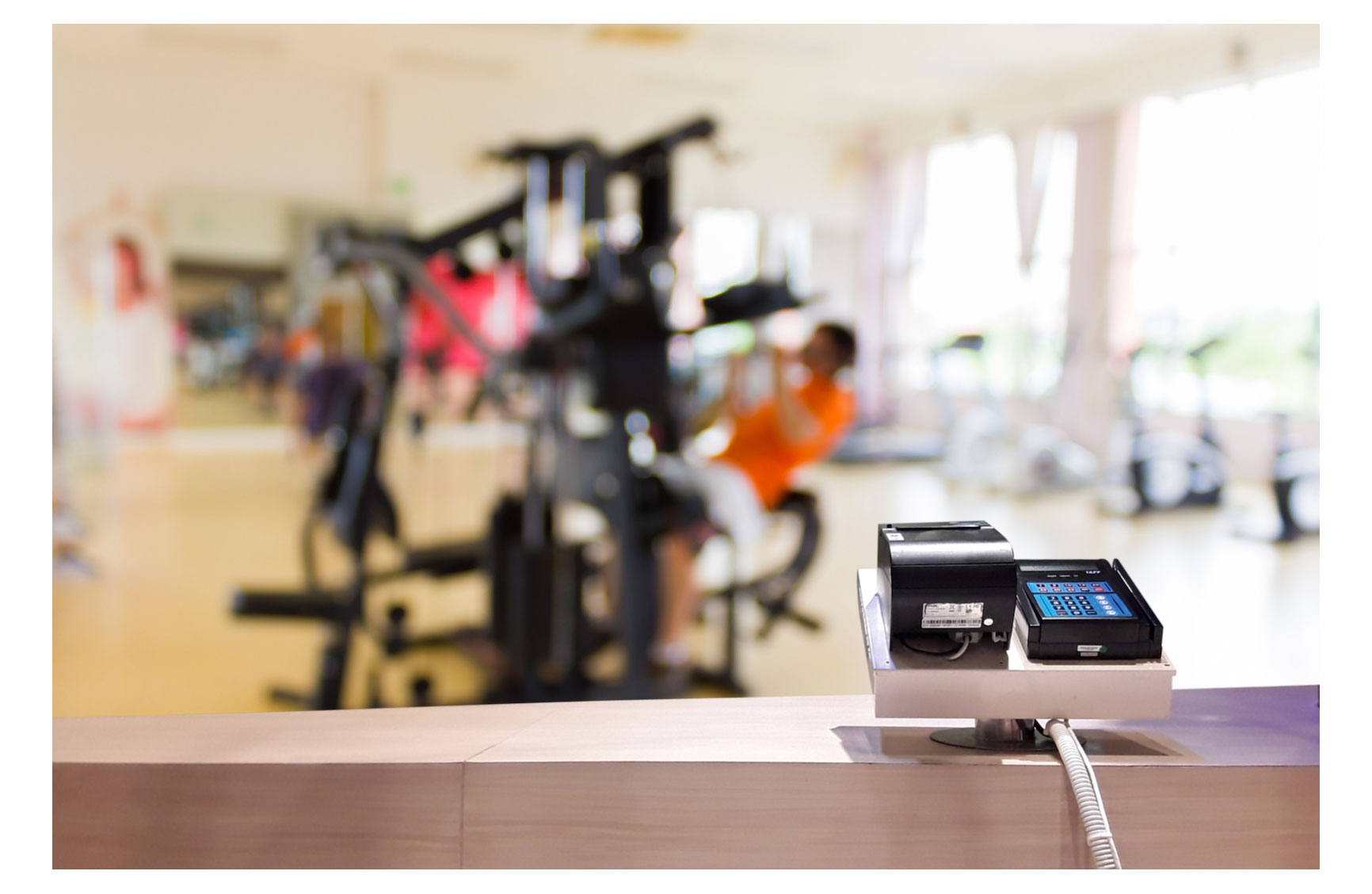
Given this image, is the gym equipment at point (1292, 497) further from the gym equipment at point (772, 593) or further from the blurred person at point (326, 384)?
the blurred person at point (326, 384)

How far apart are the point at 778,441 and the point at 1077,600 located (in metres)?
1.99

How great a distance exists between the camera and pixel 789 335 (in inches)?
377

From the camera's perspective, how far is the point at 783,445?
2.78 m

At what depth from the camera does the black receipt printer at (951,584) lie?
74 cm

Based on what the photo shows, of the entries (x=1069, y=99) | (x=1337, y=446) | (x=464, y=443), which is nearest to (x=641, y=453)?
(x=1337, y=446)

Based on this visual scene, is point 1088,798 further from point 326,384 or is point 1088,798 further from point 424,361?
point 326,384

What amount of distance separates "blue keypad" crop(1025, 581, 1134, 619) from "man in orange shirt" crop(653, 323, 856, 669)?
1.85 metres

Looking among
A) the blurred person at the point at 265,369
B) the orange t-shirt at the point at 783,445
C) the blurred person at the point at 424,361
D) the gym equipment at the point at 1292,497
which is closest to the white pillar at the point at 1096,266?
the gym equipment at the point at 1292,497

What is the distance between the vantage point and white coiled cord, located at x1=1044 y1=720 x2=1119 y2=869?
72 centimetres

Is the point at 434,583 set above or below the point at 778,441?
below

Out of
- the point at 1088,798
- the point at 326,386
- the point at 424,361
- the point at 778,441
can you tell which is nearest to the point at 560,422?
the point at 778,441
